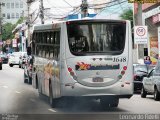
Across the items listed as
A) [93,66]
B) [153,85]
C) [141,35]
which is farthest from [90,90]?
[141,35]

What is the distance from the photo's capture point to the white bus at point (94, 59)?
18.4 meters

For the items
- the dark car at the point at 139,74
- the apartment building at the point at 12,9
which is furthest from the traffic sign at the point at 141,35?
the apartment building at the point at 12,9

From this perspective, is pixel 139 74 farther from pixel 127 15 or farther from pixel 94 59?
pixel 127 15

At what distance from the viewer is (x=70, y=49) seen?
60.8ft

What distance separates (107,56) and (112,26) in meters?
1.00

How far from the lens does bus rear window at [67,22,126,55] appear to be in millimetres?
18469

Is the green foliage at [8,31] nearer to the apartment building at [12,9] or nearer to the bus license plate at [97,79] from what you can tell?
the apartment building at [12,9]

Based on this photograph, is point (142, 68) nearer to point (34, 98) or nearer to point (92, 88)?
point (34, 98)

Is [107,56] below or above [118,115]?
above

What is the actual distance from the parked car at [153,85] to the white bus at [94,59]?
4681 mm

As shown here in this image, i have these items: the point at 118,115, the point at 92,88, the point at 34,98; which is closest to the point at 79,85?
the point at 92,88

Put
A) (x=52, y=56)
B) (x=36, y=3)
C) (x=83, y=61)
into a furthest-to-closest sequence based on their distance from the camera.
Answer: (x=36, y=3) < (x=52, y=56) < (x=83, y=61)

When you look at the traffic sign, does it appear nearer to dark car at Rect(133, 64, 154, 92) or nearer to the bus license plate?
dark car at Rect(133, 64, 154, 92)

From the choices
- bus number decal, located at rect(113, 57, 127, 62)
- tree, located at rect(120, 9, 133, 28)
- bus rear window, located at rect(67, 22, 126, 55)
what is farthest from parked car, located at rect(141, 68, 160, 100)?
tree, located at rect(120, 9, 133, 28)
